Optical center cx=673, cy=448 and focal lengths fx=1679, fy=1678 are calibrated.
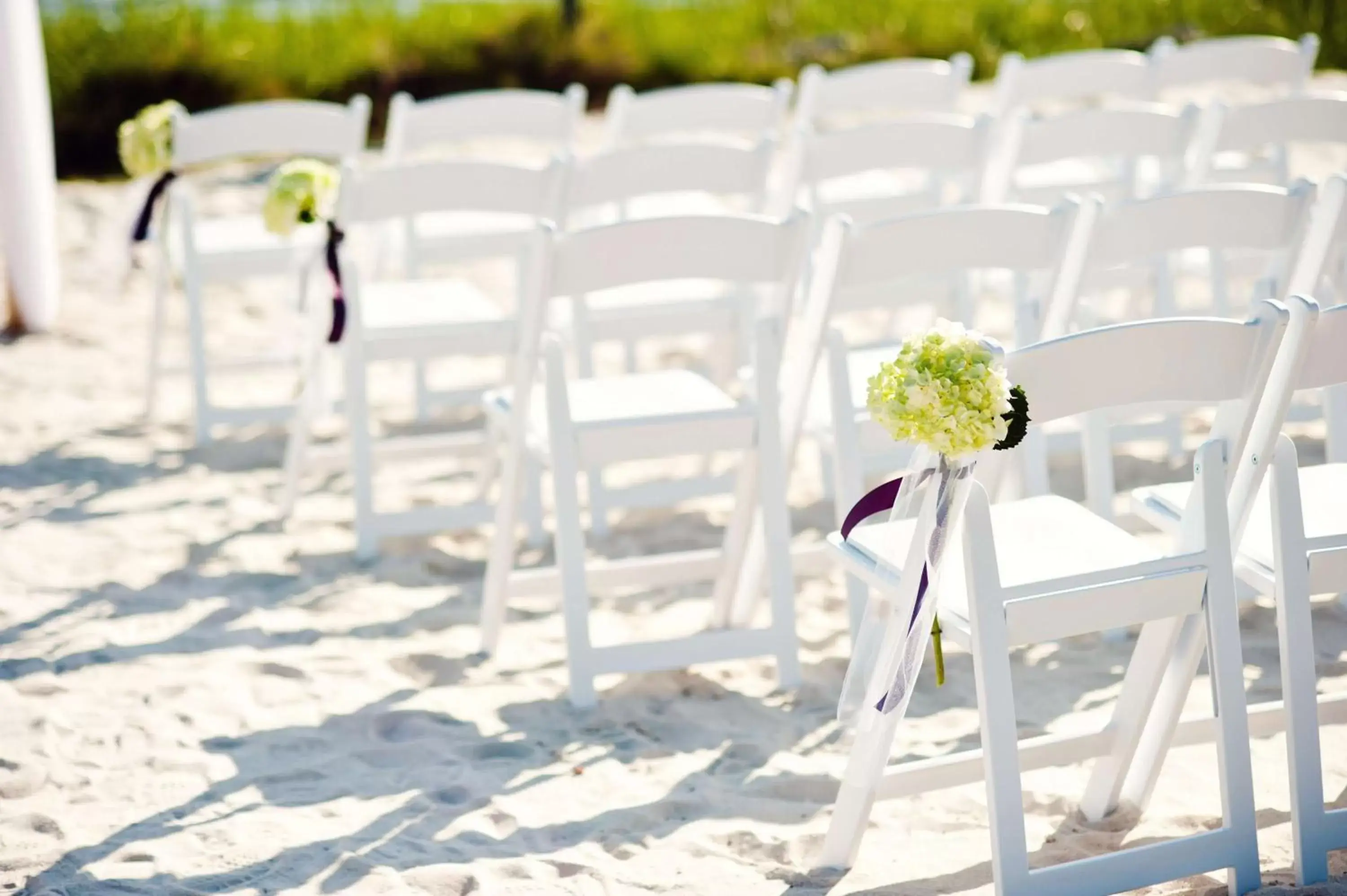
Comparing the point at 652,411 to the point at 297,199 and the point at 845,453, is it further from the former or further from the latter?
the point at 297,199

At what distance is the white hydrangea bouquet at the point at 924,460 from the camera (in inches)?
97.7

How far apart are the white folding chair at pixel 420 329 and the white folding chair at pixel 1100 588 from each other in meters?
1.35

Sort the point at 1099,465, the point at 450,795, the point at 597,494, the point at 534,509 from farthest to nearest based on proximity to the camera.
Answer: the point at 534,509
the point at 597,494
the point at 1099,465
the point at 450,795

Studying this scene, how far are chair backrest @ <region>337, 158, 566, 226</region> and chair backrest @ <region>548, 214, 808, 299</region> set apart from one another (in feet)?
2.34

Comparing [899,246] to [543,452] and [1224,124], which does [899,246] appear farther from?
[1224,124]

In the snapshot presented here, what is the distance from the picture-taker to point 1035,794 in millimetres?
3195

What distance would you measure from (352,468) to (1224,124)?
8.79 feet

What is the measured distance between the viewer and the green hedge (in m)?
9.83

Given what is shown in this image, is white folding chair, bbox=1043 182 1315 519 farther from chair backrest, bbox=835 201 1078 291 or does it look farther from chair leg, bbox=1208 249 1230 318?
chair leg, bbox=1208 249 1230 318

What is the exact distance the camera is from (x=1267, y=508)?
310 cm

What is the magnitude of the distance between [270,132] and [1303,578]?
3.73 meters

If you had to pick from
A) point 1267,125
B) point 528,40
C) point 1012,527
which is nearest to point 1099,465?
point 1012,527

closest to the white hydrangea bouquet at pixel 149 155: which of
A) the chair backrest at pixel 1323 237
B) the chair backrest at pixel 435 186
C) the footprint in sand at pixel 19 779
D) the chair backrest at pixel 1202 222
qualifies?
the chair backrest at pixel 435 186

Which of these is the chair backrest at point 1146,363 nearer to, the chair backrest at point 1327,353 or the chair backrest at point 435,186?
the chair backrest at point 1327,353
